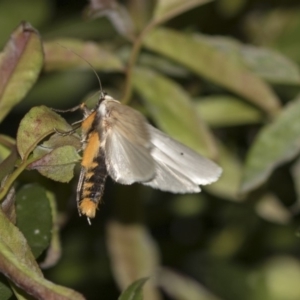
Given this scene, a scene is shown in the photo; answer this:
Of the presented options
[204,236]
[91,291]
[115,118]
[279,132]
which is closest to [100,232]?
[91,291]

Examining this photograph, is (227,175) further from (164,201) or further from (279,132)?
(164,201)

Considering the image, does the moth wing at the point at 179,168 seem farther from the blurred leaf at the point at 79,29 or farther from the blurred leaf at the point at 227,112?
the blurred leaf at the point at 79,29

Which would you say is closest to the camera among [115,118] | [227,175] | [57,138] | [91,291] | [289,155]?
[57,138]

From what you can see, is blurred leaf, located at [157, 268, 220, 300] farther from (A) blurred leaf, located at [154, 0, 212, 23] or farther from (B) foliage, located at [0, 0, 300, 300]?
(A) blurred leaf, located at [154, 0, 212, 23]

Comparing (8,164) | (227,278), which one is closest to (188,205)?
(227,278)

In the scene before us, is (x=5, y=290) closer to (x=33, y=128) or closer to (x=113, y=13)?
(x=33, y=128)

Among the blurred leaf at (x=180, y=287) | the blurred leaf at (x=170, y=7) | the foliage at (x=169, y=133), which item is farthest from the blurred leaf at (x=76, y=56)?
the blurred leaf at (x=180, y=287)
